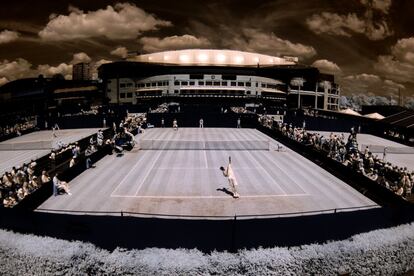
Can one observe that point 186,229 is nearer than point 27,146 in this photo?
Yes

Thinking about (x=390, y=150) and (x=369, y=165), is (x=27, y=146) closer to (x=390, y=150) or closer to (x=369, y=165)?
(x=369, y=165)

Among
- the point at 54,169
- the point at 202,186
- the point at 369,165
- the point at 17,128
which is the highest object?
the point at 17,128

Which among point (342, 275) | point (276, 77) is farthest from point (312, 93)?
point (342, 275)

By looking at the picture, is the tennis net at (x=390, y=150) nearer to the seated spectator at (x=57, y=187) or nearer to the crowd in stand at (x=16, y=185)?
the seated spectator at (x=57, y=187)

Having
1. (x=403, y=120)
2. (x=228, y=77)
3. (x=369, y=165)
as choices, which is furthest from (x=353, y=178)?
(x=228, y=77)

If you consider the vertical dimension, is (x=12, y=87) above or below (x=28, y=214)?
above

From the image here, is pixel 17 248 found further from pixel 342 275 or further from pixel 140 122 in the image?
pixel 140 122
